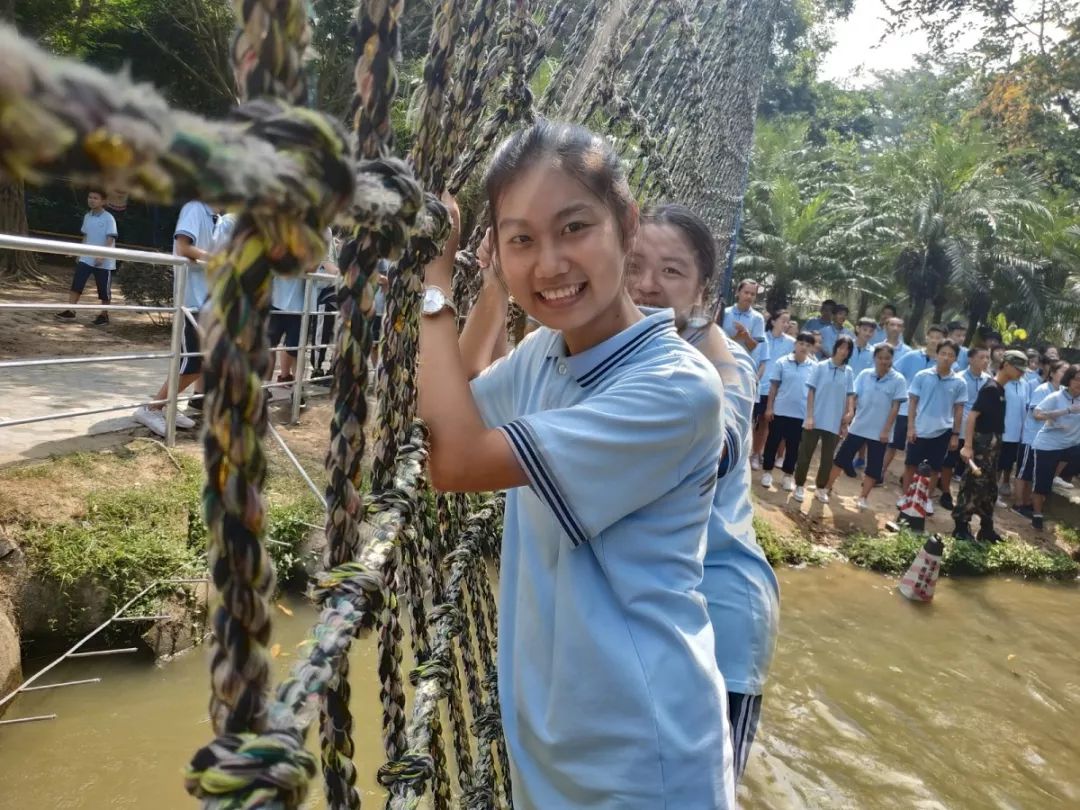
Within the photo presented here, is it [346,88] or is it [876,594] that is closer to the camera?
[876,594]

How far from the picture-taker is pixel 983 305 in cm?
1362

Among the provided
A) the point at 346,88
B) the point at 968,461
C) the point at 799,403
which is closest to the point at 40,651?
the point at 799,403

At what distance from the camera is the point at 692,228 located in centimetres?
151

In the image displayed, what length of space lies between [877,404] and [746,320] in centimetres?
119

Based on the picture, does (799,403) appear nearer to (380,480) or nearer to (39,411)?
(39,411)

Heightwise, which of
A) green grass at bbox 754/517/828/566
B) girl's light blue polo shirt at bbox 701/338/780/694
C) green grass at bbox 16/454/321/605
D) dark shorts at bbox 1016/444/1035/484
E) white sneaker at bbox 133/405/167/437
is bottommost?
green grass at bbox 754/517/828/566

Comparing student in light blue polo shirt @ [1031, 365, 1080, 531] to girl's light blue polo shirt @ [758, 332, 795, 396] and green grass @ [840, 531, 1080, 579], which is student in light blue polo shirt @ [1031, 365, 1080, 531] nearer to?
green grass @ [840, 531, 1080, 579]

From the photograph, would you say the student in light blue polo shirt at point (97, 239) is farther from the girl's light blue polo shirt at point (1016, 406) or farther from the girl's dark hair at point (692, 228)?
the girl's light blue polo shirt at point (1016, 406)

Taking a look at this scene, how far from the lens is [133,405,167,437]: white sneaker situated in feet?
12.0

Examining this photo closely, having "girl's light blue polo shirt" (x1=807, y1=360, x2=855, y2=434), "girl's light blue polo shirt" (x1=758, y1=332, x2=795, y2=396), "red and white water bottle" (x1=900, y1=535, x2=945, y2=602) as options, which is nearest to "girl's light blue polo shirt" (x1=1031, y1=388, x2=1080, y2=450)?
"girl's light blue polo shirt" (x1=807, y1=360, x2=855, y2=434)

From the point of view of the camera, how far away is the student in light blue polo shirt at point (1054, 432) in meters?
6.78

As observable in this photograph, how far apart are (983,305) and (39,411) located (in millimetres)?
13867

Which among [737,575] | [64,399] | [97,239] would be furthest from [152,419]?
[737,575]

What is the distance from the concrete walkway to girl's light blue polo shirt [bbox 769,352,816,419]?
4272mm
